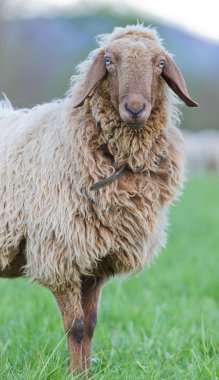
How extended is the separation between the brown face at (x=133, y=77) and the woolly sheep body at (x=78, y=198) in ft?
0.55

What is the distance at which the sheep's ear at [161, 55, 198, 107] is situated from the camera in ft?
12.9

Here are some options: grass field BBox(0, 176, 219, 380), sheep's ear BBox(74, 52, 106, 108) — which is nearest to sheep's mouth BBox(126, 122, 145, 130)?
sheep's ear BBox(74, 52, 106, 108)

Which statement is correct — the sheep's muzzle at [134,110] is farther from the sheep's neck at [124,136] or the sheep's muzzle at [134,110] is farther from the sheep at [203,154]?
the sheep at [203,154]

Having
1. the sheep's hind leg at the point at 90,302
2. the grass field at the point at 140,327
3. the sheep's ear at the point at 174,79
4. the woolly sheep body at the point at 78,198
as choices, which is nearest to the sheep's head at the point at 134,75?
the sheep's ear at the point at 174,79

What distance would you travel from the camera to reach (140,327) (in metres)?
5.18

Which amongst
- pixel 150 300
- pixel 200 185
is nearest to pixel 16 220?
pixel 150 300

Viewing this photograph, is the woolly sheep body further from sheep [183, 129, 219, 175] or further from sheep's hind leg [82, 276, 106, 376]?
sheep [183, 129, 219, 175]

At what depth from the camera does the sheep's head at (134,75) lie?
3.64 metres

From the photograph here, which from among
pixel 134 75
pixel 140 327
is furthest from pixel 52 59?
pixel 134 75

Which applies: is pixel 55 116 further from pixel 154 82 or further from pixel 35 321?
pixel 35 321

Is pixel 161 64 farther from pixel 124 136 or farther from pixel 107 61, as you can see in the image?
pixel 124 136

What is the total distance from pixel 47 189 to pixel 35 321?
1.60m

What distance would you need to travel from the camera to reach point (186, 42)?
64.4 meters

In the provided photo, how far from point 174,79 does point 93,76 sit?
1.48 ft
